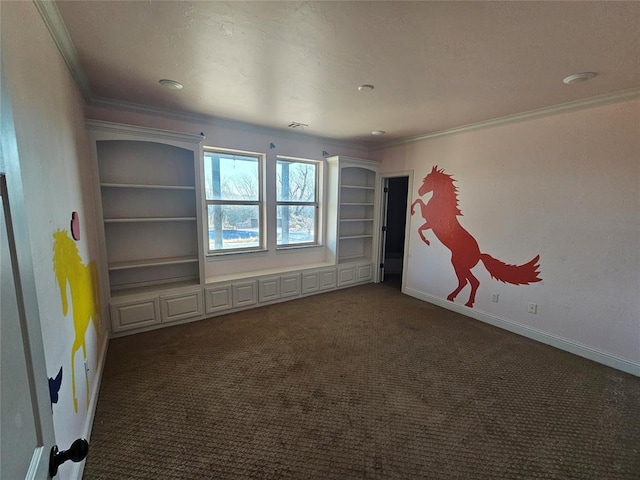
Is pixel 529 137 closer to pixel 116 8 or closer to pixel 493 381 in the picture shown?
pixel 493 381

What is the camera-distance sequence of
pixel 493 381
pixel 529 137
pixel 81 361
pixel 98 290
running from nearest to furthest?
1. pixel 81 361
2. pixel 493 381
3. pixel 98 290
4. pixel 529 137

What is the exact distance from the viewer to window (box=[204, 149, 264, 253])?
3.85 metres

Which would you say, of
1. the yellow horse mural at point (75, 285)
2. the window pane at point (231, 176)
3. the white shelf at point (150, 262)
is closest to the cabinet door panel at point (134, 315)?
the white shelf at point (150, 262)

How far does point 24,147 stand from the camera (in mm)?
1171

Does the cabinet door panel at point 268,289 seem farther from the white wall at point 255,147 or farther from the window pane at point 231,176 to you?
the window pane at point 231,176

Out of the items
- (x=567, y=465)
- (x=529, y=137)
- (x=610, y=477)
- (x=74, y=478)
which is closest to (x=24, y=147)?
(x=74, y=478)

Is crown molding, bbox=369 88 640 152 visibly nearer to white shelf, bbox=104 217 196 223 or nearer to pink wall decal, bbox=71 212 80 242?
white shelf, bbox=104 217 196 223

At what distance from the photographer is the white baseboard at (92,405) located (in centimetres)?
149

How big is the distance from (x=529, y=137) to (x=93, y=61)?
424cm

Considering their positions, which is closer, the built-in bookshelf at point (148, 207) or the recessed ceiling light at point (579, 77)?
the recessed ceiling light at point (579, 77)

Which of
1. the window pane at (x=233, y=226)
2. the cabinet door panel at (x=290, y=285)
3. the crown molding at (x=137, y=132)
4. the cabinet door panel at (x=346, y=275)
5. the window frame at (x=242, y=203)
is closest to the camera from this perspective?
the crown molding at (x=137, y=132)

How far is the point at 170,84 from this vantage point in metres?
2.56

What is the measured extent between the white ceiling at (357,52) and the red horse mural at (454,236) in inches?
48.3

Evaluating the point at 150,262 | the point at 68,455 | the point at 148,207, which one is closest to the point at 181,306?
the point at 150,262
